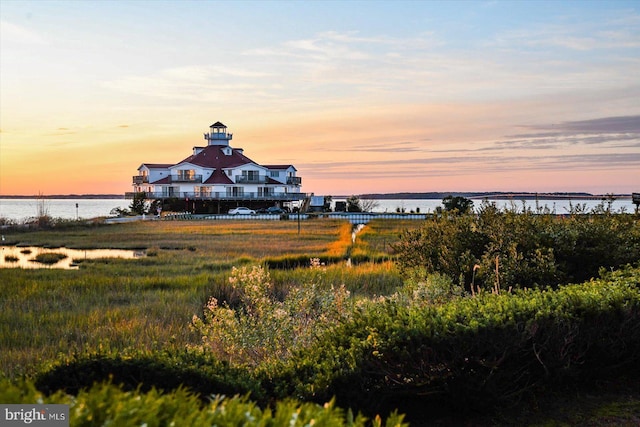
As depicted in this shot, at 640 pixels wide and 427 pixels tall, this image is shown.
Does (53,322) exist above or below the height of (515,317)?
below

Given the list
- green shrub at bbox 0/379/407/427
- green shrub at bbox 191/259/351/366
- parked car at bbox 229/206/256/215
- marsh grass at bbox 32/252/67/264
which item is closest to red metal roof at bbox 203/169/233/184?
parked car at bbox 229/206/256/215

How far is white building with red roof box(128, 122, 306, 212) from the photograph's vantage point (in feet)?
294

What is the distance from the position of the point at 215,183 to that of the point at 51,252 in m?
60.3

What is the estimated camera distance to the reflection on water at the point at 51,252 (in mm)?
24503

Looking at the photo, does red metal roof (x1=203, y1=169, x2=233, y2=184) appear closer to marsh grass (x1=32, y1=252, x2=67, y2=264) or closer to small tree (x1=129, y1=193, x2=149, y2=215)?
small tree (x1=129, y1=193, x2=149, y2=215)

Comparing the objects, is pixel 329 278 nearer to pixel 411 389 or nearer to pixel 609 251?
pixel 609 251


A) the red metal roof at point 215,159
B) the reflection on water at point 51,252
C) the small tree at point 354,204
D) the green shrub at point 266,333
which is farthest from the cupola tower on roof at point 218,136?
the green shrub at point 266,333

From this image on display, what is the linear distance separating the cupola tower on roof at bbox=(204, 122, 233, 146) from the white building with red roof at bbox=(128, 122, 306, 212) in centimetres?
490

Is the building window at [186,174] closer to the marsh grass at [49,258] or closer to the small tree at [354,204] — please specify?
the small tree at [354,204]

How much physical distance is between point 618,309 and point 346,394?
13.6ft

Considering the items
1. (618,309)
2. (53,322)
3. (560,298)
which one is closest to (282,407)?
(560,298)

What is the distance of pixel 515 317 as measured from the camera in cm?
699

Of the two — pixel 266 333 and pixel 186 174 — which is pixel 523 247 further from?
pixel 186 174

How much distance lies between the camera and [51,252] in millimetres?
29516
